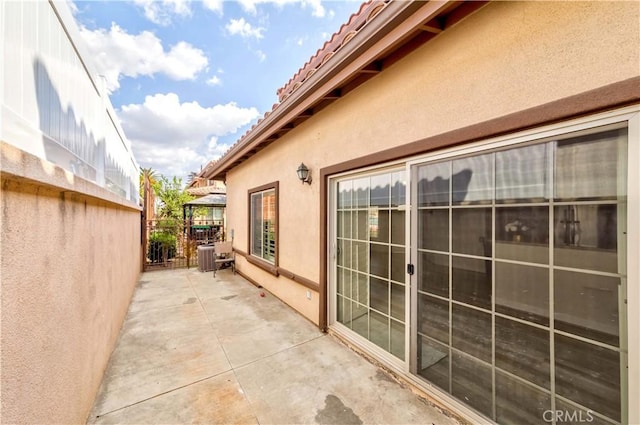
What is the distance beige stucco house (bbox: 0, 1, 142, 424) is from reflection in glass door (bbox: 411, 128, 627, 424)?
2.85m

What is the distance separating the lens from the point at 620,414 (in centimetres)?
147

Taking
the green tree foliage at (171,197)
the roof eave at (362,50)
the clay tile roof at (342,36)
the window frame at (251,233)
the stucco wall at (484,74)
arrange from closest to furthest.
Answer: the stucco wall at (484,74) < the roof eave at (362,50) < the clay tile roof at (342,36) < the window frame at (251,233) < the green tree foliage at (171,197)

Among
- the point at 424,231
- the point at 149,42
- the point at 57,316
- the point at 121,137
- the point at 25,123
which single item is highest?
the point at 149,42

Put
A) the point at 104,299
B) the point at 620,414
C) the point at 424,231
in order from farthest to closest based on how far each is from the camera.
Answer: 1. the point at 104,299
2. the point at 424,231
3. the point at 620,414

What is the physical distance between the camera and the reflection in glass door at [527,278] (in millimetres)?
1516

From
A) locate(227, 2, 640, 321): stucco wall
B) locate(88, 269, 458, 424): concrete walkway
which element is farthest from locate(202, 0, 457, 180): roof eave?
locate(88, 269, 458, 424): concrete walkway

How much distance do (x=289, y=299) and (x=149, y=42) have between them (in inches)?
316

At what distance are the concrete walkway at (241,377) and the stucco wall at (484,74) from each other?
0.96m

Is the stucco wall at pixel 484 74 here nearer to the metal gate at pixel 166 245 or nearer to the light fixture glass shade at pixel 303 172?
the light fixture glass shade at pixel 303 172

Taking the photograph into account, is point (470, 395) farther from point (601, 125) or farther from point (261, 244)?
point (261, 244)

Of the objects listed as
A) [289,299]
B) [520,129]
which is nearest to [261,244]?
[289,299]

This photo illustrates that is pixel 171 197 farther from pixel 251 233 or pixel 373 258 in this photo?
pixel 373 258

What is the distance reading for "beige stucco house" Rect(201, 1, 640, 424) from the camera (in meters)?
1.48

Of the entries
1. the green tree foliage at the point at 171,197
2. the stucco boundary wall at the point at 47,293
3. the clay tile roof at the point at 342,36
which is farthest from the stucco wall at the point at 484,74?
the green tree foliage at the point at 171,197
